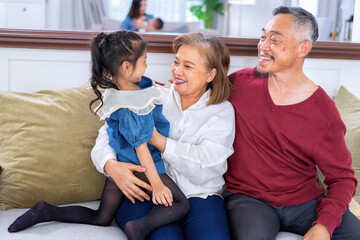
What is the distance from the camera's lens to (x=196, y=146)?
1.57 meters

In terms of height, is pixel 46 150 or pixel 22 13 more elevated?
pixel 22 13

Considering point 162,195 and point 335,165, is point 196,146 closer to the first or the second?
point 162,195

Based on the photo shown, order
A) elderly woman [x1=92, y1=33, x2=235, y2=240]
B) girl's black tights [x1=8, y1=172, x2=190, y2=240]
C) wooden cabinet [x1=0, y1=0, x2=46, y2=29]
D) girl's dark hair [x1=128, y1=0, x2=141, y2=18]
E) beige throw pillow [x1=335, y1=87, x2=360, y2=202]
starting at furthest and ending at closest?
girl's dark hair [x1=128, y1=0, x2=141, y2=18]
wooden cabinet [x1=0, y1=0, x2=46, y2=29]
beige throw pillow [x1=335, y1=87, x2=360, y2=202]
elderly woman [x1=92, y1=33, x2=235, y2=240]
girl's black tights [x1=8, y1=172, x2=190, y2=240]

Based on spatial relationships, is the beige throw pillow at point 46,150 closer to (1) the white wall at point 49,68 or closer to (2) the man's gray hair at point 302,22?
(1) the white wall at point 49,68

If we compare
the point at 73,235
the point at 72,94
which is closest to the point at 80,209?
the point at 73,235

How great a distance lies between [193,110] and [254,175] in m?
0.36

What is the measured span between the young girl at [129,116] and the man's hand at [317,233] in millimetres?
448

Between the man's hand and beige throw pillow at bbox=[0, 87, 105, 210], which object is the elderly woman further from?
the man's hand

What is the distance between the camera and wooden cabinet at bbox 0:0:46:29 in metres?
4.39

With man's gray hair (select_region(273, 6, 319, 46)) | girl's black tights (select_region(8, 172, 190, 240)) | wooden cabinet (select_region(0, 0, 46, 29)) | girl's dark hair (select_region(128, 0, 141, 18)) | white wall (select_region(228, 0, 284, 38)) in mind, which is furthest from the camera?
white wall (select_region(228, 0, 284, 38))

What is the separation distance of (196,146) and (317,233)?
0.54 metres

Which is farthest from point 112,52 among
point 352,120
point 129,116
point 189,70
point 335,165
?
point 352,120

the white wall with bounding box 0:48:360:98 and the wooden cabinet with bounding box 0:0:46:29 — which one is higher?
the wooden cabinet with bounding box 0:0:46:29

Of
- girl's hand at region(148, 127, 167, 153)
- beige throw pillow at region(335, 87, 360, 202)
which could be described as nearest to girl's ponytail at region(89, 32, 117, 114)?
girl's hand at region(148, 127, 167, 153)
